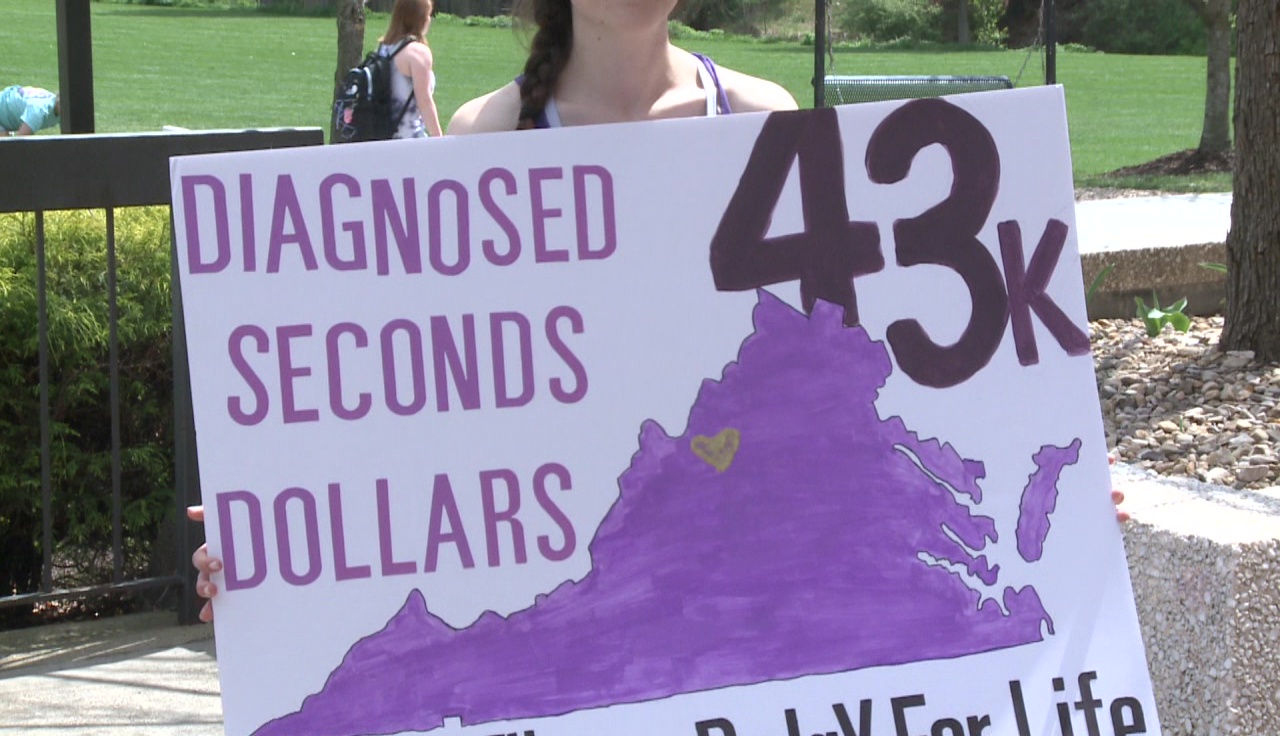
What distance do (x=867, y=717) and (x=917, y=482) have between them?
0.31 meters

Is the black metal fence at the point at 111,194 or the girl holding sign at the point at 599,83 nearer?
the girl holding sign at the point at 599,83

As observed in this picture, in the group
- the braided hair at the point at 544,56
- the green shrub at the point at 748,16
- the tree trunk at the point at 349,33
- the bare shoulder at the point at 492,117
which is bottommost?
the bare shoulder at the point at 492,117

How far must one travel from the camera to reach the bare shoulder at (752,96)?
2.26 meters

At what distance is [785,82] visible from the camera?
29438 mm

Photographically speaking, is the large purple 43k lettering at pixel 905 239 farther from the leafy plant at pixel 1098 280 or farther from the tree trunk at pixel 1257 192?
the leafy plant at pixel 1098 280

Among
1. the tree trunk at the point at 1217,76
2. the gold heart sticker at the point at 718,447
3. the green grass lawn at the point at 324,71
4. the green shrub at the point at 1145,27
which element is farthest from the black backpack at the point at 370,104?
the green shrub at the point at 1145,27

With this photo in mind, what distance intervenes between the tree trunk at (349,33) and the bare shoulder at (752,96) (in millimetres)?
9257

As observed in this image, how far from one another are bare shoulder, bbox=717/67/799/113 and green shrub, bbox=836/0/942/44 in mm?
35348

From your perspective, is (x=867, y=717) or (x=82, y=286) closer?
(x=867, y=717)

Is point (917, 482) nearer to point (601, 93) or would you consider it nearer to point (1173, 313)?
point (601, 93)

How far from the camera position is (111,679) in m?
3.89

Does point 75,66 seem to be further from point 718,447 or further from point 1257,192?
point 1257,192

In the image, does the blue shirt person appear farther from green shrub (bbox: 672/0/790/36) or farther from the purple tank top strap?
green shrub (bbox: 672/0/790/36)

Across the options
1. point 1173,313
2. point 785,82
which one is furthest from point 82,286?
point 785,82
